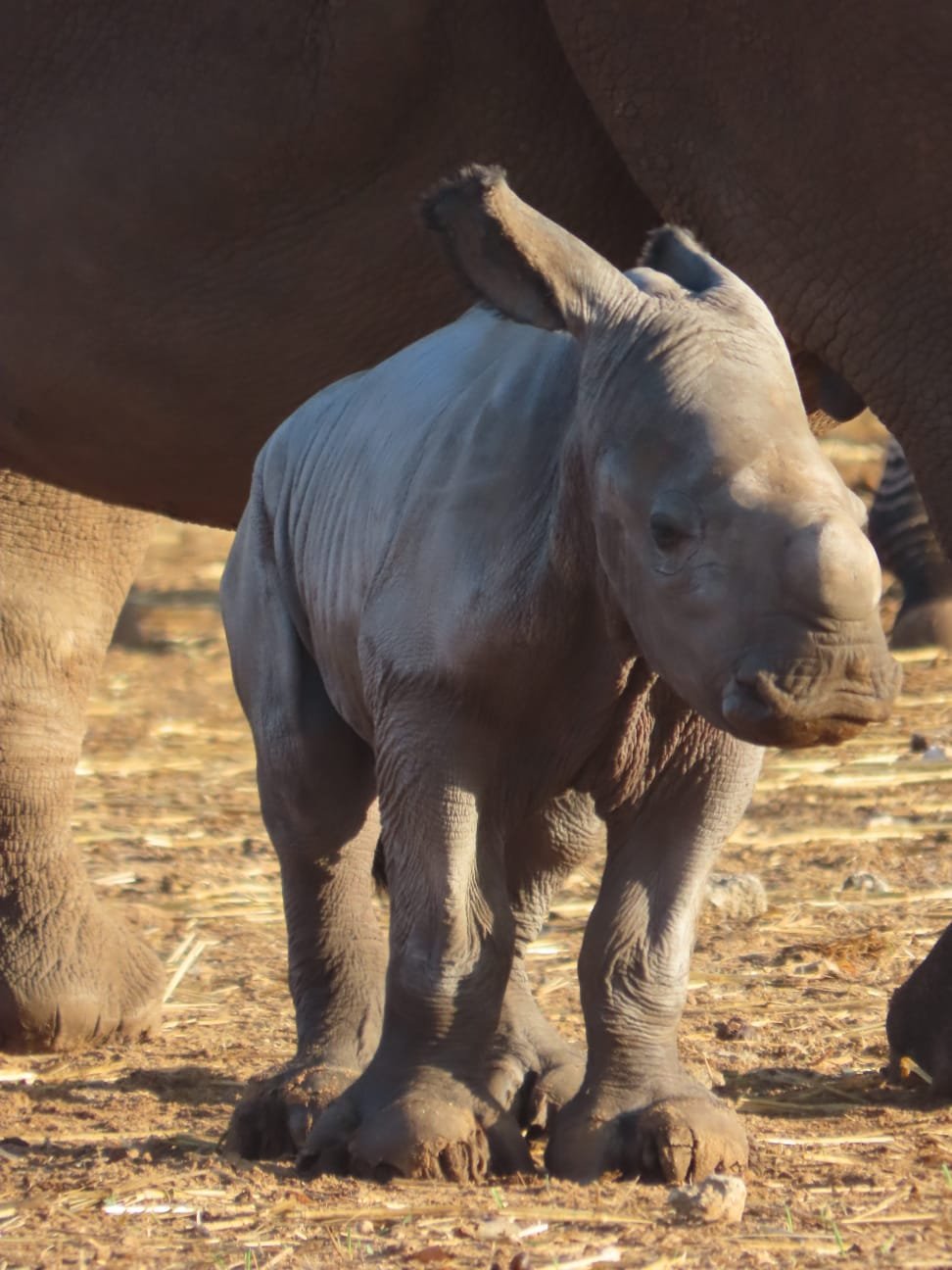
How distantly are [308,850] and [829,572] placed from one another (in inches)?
48.9

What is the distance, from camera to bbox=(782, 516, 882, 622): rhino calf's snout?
284cm

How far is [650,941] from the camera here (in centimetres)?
346

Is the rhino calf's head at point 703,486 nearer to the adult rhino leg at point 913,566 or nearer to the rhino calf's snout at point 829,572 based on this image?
the rhino calf's snout at point 829,572

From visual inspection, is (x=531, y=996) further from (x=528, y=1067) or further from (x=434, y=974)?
(x=434, y=974)

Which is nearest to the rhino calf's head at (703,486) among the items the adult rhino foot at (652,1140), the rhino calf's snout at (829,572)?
the rhino calf's snout at (829,572)

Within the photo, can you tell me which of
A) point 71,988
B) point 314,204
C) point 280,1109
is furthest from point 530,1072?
point 314,204

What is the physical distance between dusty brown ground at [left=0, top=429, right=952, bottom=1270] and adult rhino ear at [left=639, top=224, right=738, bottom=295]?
3.81 feet

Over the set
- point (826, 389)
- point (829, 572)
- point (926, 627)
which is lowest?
point (829, 572)

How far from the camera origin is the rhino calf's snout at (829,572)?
2.84m

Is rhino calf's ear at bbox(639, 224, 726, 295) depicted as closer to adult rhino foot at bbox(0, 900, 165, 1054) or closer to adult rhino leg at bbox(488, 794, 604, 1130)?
adult rhino leg at bbox(488, 794, 604, 1130)

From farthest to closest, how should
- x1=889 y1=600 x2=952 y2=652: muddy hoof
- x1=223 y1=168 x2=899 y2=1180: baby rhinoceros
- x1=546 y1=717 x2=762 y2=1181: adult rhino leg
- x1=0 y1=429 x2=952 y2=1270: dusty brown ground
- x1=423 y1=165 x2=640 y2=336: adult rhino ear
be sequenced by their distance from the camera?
x1=889 y1=600 x2=952 y2=652: muddy hoof, x1=546 y1=717 x2=762 y2=1181: adult rhino leg, x1=423 y1=165 x2=640 y2=336: adult rhino ear, x1=0 y1=429 x2=952 y2=1270: dusty brown ground, x1=223 y1=168 x2=899 y2=1180: baby rhinoceros

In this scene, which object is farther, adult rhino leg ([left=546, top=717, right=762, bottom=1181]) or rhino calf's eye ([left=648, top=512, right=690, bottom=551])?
adult rhino leg ([left=546, top=717, right=762, bottom=1181])

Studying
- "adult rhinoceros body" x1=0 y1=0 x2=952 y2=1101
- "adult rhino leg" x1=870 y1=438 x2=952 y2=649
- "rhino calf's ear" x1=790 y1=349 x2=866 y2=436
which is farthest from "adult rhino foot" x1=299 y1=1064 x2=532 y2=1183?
"adult rhino leg" x1=870 y1=438 x2=952 y2=649

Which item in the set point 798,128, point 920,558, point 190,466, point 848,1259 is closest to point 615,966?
point 848,1259
